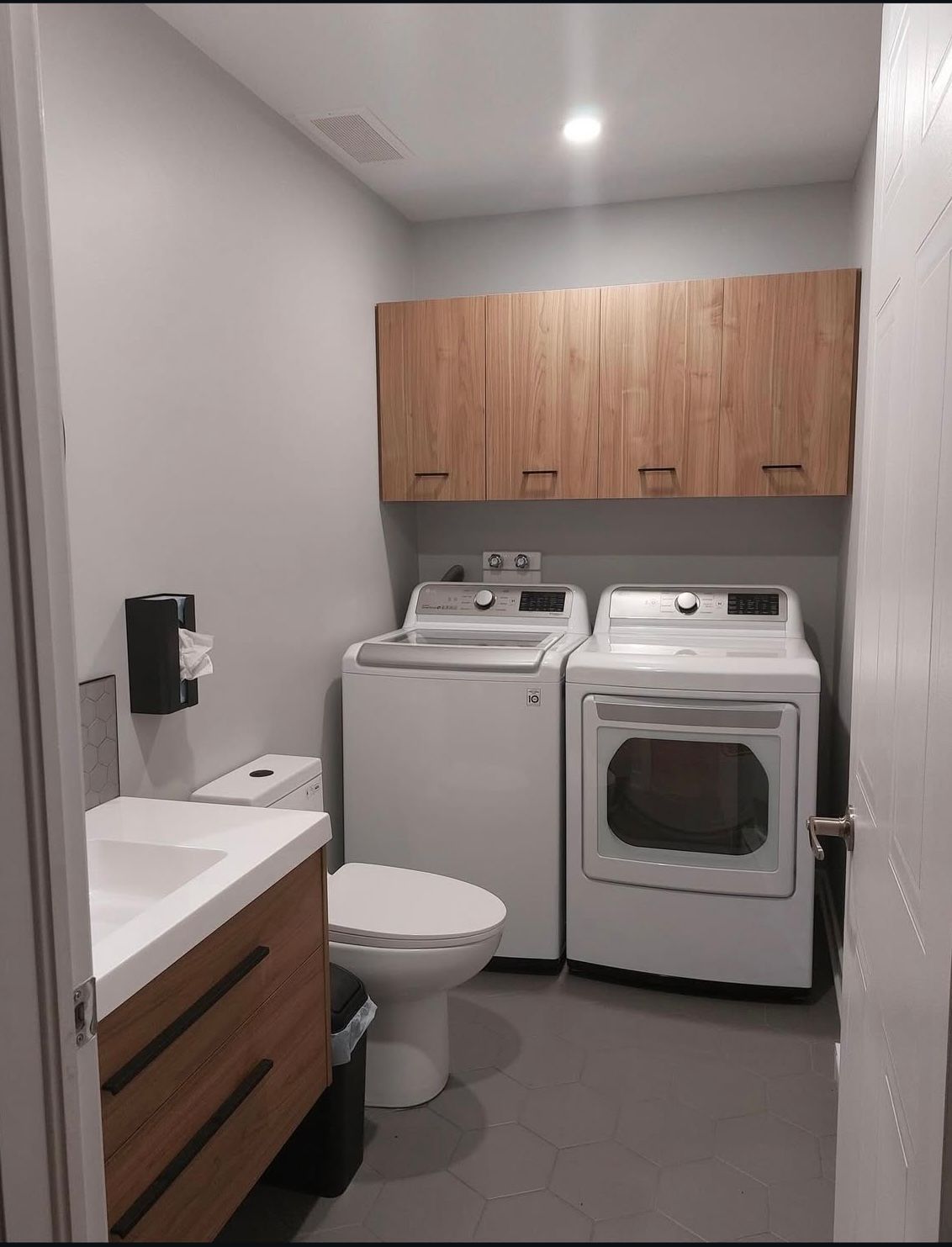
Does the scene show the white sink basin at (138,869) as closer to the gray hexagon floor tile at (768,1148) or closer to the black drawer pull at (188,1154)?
the black drawer pull at (188,1154)

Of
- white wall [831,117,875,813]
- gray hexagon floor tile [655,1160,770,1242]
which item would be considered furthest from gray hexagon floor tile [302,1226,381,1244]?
white wall [831,117,875,813]

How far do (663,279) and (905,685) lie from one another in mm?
2376

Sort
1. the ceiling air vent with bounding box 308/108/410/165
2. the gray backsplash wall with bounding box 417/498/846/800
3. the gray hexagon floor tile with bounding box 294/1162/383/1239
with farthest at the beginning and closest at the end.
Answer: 1. the gray backsplash wall with bounding box 417/498/846/800
2. the gray hexagon floor tile with bounding box 294/1162/383/1239
3. the ceiling air vent with bounding box 308/108/410/165

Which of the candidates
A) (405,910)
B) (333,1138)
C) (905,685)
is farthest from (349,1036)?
(905,685)

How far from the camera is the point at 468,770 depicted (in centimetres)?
245

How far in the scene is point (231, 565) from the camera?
2033 millimetres

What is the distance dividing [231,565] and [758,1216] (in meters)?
1.73

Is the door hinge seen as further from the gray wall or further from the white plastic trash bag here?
the gray wall

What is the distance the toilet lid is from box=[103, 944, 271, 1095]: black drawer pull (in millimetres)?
425

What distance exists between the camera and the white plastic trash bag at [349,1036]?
5.37 feet

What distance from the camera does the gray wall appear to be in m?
2.73

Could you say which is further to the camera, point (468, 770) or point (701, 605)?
point (701, 605)

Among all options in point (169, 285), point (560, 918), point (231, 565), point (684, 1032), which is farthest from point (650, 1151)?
point (169, 285)

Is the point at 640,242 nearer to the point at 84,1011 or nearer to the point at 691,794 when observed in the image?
the point at 691,794
